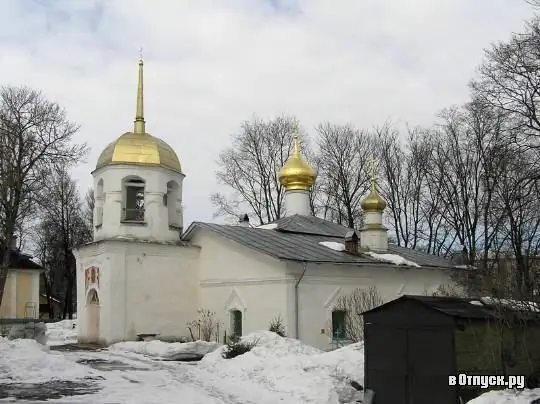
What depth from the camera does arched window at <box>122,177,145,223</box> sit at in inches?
882

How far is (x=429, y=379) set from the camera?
34.9ft

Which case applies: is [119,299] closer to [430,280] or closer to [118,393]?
[118,393]

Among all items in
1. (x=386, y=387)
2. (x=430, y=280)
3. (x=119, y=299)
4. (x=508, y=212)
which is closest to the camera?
(x=386, y=387)

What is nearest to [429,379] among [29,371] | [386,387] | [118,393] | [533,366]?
[386,387]

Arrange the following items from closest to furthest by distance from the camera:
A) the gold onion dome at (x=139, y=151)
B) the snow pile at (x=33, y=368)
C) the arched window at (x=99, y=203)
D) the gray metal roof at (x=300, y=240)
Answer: the snow pile at (x=33, y=368) < the gray metal roof at (x=300, y=240) < the gold onion dome at (x=139, y=151) < the arched window at (x=99, y=203)

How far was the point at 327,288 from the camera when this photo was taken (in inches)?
864

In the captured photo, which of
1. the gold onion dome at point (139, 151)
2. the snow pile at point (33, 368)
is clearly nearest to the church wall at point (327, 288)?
the gold onion dome at point (139, 151)

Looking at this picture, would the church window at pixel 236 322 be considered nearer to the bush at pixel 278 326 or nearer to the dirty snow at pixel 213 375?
the bush at pixel 278 326

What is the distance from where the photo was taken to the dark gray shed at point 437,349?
412 inches

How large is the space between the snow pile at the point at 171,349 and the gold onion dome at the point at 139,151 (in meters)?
6.16

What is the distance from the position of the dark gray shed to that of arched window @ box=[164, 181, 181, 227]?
12964 mm

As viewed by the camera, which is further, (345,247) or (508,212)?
(345,247)

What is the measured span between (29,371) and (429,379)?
772 cm

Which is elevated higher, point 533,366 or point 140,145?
point 140,145
